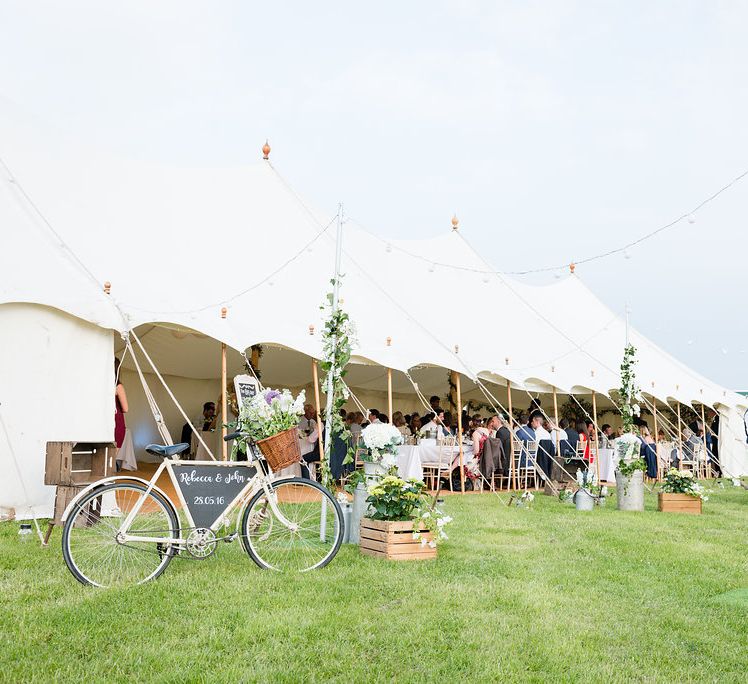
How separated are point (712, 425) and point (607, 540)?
43.5ft

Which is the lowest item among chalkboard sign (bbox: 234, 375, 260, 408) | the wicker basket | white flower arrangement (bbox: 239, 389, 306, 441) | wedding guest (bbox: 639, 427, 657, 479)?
wedding guest (bbox: 639, 427, 657, 479)

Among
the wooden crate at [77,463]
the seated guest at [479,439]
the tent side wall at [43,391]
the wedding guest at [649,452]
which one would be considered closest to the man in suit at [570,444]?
the seated guest at [479,439]

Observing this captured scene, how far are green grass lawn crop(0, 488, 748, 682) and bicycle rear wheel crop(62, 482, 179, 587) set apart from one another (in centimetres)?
15

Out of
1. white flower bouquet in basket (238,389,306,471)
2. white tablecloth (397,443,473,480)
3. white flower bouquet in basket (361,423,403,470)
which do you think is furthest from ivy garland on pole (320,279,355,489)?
white tablecloth (397,443,473,480)

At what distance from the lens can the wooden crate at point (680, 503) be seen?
340 inches

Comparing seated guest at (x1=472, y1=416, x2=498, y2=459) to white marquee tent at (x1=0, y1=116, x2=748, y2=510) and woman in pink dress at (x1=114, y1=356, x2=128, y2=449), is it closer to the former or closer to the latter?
white marquee tent at (x1=0, y1=116, x2=748, y2=510)

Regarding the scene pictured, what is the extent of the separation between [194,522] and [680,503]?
6318 millimetres

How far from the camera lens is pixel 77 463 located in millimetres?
6422

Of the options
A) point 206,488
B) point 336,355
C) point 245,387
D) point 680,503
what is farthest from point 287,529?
point 680,503

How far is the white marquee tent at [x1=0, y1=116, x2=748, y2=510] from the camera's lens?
6.45m

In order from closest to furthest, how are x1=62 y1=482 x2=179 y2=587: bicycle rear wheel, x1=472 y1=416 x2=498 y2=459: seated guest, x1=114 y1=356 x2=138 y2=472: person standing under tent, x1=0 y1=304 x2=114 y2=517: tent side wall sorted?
x1=62 y1=482 x2=179 y2=587: bicycle rear wheel < x1=0 y1=304 x2=114 y2=517: tent side wall < x1=114 y1=356 x2=138 y2=472: person standing under tent < x1=472 y1=416 x2=498 y2=459: seated guest

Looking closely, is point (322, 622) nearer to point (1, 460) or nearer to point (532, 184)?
point (1, 460)

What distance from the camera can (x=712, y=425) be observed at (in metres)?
17.9

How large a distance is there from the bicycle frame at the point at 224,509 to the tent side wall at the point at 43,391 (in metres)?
2.22
